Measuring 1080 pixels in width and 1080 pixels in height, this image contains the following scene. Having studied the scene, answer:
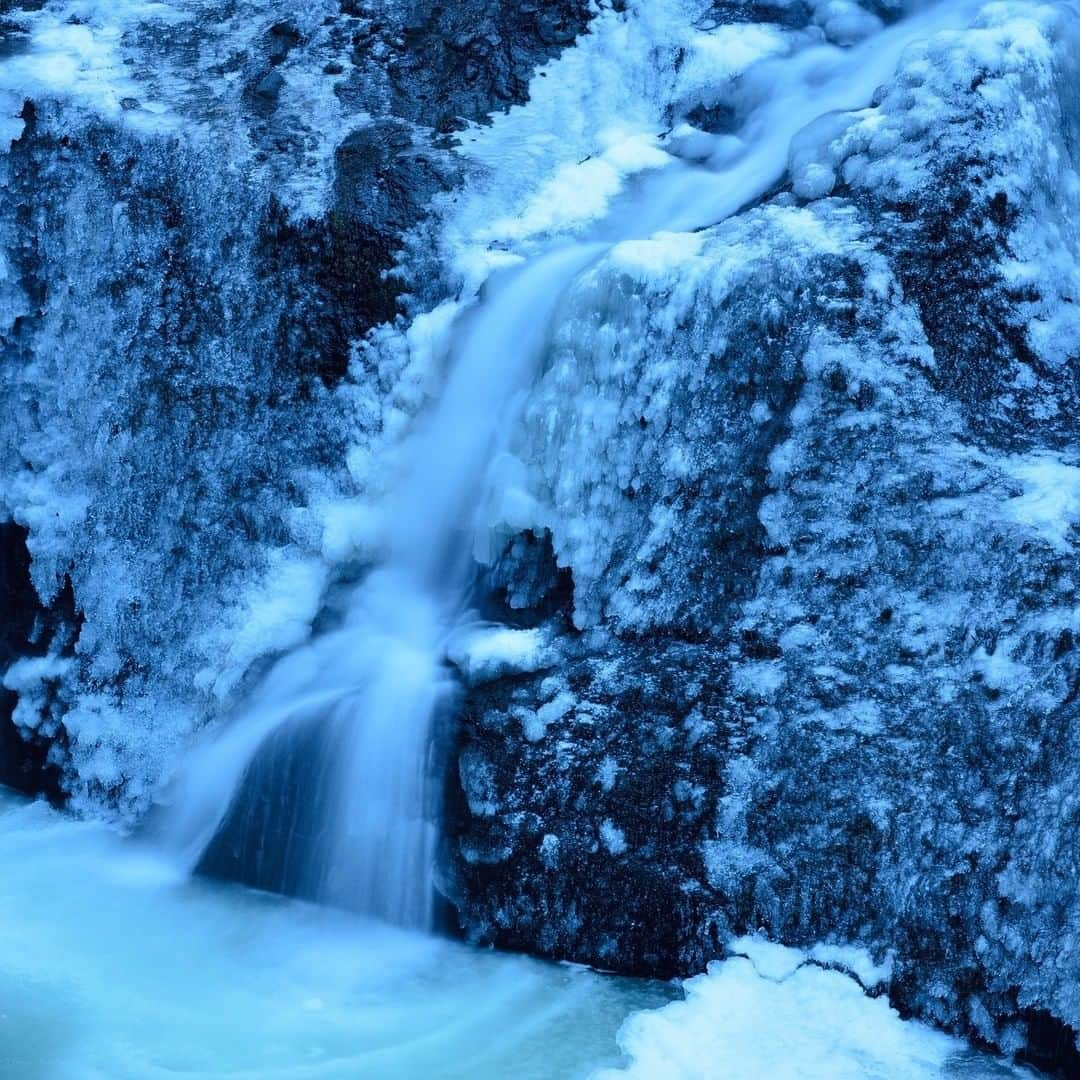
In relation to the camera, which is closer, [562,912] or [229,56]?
[562,912]

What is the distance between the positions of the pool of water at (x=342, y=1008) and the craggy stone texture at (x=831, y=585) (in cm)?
18

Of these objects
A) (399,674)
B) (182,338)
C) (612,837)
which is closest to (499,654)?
(399,674)

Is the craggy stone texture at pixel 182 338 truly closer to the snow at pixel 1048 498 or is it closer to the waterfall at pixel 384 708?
the waterfall at pixel 384 708

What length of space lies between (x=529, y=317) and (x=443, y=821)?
199 centimetres

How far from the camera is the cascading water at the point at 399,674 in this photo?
496cm

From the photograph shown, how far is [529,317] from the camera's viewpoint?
5.73 meters

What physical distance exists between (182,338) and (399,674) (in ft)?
6.38

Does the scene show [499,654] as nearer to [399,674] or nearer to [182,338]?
[399,674]

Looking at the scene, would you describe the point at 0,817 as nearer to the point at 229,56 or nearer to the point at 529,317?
the point at 529,317

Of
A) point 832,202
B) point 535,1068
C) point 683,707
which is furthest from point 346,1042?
point 832,202

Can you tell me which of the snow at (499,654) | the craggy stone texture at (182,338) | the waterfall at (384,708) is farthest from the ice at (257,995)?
the snow at (499,654)

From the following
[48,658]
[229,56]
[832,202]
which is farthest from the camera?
[229,56]

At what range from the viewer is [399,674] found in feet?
17.2

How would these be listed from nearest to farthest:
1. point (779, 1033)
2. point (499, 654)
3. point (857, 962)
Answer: point (779, 1033)
point (857, 962)
point (499, 654)
